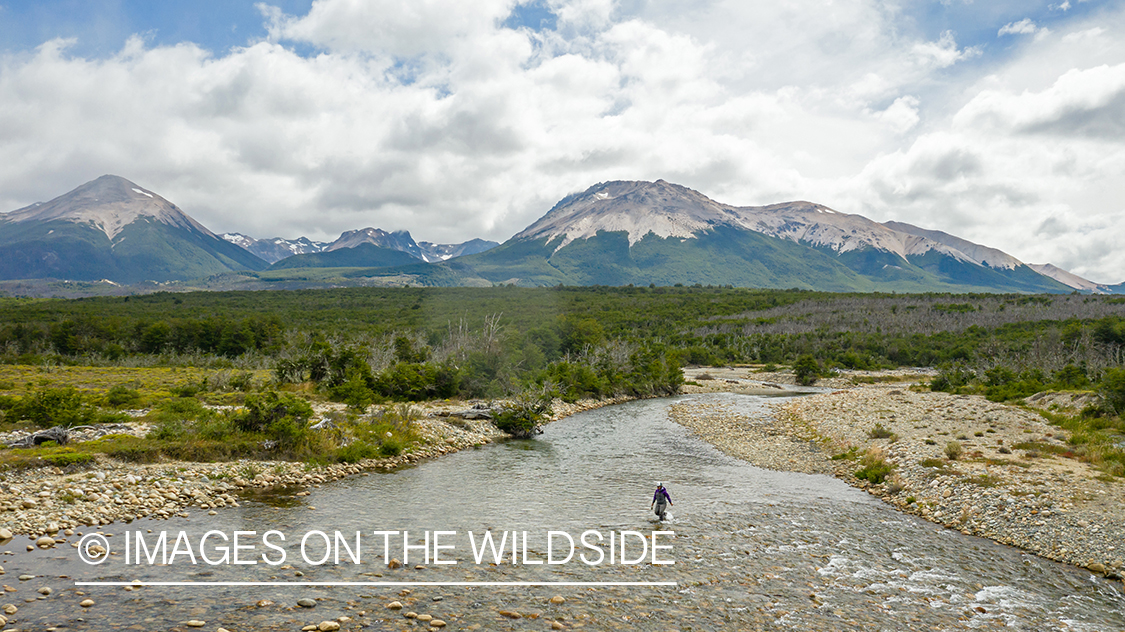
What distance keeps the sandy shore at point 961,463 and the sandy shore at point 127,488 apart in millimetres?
22664

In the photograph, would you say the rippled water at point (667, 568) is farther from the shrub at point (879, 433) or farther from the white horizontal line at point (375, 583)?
the shrub at point (879, 433)

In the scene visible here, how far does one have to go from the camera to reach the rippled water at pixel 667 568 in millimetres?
12281

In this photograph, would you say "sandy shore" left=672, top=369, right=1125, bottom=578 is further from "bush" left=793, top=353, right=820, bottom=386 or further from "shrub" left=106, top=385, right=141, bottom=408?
"shrub" left=106, top=385, right=141, bottom=408

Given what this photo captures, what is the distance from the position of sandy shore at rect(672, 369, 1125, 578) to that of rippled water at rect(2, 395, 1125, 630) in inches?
54.2

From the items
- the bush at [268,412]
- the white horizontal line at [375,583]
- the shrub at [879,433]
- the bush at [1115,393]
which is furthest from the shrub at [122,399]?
the bush at [1115,393]

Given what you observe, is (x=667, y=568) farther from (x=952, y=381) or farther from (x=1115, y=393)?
(x=952, y=381)

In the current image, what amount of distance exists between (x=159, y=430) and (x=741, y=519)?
2476 cm

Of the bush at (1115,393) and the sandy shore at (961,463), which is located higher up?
the bush at (1115,393)

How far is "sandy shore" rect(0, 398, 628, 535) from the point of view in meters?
16.4

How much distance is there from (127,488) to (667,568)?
18238 mm

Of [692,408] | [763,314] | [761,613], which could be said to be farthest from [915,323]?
[761,613]

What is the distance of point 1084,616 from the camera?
42.1 ft

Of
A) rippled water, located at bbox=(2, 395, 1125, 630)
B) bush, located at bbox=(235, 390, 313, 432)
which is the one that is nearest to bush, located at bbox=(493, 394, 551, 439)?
rippled water, located at bbox=(2, 395, 1125, 630)

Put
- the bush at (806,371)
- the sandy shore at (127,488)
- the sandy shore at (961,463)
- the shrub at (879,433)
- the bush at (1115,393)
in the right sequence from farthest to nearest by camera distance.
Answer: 1. the bush at (806,371)
2. the shrub at (879,433)
3. the bush at (1115,393)
4. the sandy shore at (961,463)
5. the sandy shore at (127,488)
